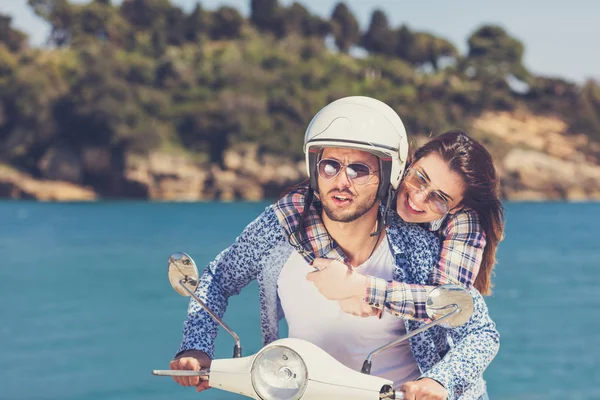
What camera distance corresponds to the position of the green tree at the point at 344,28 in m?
95.0

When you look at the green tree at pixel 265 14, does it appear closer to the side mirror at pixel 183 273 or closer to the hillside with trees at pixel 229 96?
the hillside with trees at pixel 229 96

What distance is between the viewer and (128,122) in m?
66.3

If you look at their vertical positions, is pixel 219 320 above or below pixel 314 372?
above

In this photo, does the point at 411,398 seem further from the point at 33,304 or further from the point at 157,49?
the point at 157,49

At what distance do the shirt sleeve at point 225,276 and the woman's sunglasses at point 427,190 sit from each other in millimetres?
519

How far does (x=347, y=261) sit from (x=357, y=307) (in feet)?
0.72

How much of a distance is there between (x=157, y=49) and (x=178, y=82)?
34.6 feet

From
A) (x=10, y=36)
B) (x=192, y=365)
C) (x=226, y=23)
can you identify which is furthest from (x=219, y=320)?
(x=226, y=23)

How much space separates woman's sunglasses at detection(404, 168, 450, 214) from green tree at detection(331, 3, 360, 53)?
93155mm

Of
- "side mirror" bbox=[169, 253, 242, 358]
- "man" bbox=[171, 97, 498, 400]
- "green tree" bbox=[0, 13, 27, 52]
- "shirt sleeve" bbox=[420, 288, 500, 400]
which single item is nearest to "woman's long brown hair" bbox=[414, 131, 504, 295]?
"man" bbox=[171, 97, 498, 400]

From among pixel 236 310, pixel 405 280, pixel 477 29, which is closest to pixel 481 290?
pixel 405 280

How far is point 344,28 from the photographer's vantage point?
95438 millimetres

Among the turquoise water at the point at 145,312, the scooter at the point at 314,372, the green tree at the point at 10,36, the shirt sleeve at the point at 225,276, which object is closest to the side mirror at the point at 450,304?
the scooter at the point at 314,372

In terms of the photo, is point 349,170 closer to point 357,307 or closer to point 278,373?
point 357,307
